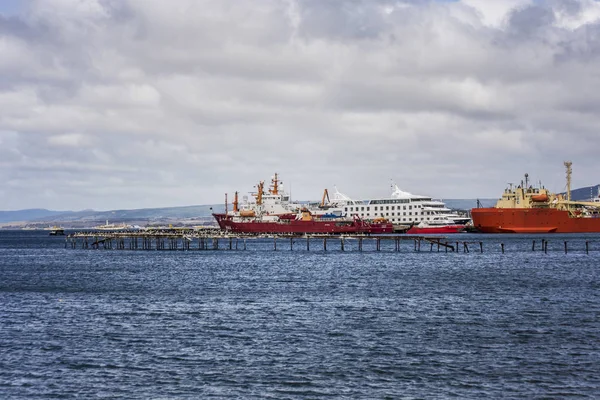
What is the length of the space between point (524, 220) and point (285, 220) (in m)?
49.0

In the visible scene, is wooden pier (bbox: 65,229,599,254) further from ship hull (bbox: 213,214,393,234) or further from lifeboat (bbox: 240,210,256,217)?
lifeboat (bbox: 240,210,256,217)

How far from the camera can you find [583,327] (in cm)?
3341

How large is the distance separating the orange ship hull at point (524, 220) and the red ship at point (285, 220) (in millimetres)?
21068

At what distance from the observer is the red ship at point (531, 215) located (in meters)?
145

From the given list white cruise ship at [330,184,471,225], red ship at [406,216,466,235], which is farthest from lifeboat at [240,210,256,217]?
red ship at [406,216,466,235]

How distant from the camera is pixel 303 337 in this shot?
31438 mm

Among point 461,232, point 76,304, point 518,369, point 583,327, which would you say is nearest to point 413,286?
point 583,327

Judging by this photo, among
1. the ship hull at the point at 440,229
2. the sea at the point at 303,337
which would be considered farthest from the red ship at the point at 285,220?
the sea at the point at 303,337

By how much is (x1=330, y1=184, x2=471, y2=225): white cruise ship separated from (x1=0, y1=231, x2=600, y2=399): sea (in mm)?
107637

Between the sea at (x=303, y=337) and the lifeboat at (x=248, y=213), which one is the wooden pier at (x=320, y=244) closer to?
the lifeboat at (x=248, y=213)

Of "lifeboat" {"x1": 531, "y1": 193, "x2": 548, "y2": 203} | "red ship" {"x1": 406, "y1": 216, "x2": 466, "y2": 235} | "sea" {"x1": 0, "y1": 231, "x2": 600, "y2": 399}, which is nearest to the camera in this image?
"sea" {"x1": 0, "y1": 231, "x2": 600, "y2": 399}

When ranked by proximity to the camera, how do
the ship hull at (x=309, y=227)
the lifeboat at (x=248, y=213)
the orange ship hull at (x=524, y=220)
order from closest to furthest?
1. the orange ship hull at (x=524, y=220)
2. the ship hull at (x=309, y=227)
3. the lifeboat at (x=248, y=213)

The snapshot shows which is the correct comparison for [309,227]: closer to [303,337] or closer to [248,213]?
[248,213]

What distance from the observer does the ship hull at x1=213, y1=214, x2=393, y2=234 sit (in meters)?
152
